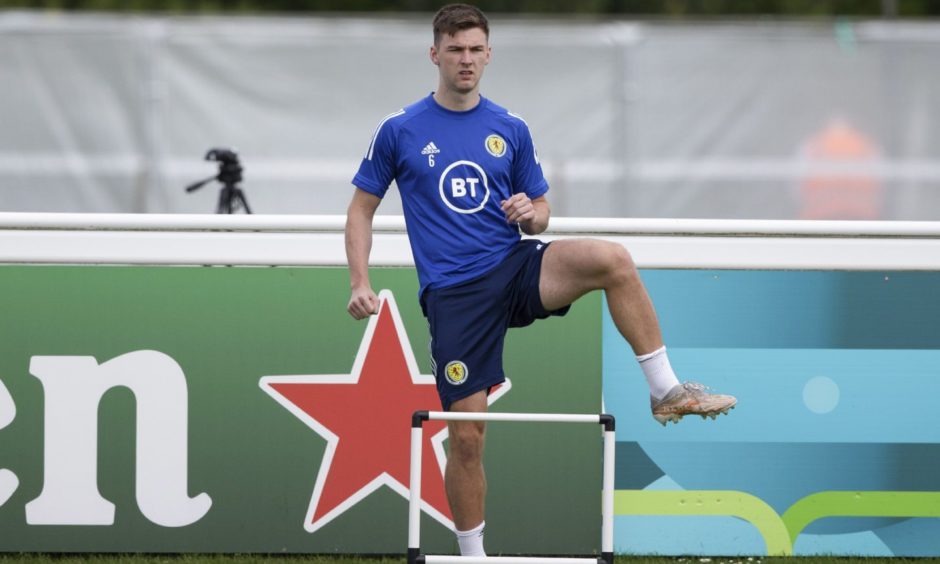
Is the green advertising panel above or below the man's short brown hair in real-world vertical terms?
below

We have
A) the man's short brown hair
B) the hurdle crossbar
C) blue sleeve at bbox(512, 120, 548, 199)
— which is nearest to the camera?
the hurdle crossbar

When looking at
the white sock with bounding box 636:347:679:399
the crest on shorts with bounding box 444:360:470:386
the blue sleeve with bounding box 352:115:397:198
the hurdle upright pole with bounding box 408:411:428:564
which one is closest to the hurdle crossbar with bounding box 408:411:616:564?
the hurdle upright pole with bounding box 408:411:428:564

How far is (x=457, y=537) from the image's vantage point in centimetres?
518

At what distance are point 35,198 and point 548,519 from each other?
324 inches

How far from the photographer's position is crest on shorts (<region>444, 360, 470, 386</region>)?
484cm

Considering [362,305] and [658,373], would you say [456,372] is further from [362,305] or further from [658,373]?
[658,373]

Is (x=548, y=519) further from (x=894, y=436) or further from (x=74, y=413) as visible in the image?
(x=74, y=413)

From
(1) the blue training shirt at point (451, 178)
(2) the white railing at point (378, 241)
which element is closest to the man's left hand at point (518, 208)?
(1) the blue training shirt at point (451, 178)

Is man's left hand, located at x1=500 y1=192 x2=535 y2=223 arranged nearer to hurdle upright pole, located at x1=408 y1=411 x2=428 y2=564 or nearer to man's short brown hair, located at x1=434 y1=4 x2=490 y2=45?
man's short brown hair, located at x1=434 y1=4 x2=490 y2=45

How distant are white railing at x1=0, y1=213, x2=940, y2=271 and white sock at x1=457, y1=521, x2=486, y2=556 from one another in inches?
44.3

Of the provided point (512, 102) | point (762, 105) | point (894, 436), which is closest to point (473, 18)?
point (894, 436)

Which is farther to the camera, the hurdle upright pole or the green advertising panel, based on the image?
the green advertising panel

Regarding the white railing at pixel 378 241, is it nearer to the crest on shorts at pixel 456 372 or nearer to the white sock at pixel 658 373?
the crest on shorts at pixel 456 372

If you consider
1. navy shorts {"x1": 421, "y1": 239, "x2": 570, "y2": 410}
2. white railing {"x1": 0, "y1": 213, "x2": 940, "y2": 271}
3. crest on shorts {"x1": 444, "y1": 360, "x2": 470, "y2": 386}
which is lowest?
crest on shorts {"x1": 444, "y1": 360, "x2": 470, "y2": 386}
